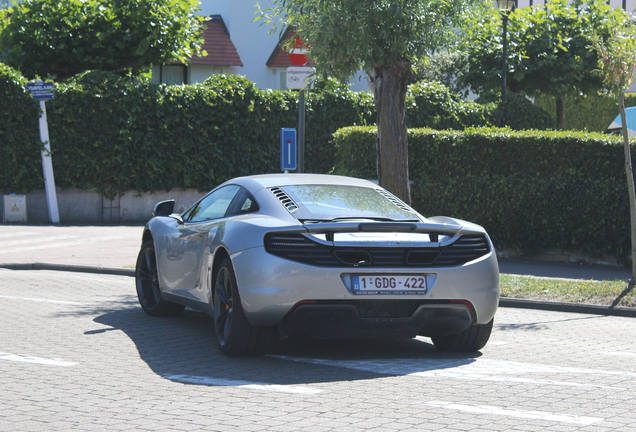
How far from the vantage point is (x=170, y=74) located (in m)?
31.3

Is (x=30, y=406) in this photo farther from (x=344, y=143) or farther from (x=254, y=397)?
(x=344, y=143)

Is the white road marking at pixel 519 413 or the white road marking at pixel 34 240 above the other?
the white road marking at pixel 519 413

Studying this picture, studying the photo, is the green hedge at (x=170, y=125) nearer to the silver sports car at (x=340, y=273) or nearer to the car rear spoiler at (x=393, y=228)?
the silver sports car at (x=340, y=273)

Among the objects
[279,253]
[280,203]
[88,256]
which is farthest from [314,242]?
[88,256]

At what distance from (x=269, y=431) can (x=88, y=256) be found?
33.6 ft

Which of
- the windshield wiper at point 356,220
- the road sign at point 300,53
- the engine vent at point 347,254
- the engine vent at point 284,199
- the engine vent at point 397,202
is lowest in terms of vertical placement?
the engine vent at point 347,254

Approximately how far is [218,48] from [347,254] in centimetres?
2599

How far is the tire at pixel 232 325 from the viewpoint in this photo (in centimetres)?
610

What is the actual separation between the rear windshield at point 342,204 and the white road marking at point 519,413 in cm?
179

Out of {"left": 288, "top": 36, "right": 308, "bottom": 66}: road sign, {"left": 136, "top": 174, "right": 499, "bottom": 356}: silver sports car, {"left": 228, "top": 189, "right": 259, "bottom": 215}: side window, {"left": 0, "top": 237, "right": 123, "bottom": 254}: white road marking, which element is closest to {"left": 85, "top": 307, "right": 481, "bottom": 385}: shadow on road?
{"left": 136, "top": 174, "right": 499, "bottom": 356}: silver sports car

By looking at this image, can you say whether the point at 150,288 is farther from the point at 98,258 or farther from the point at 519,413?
the point at 98,258

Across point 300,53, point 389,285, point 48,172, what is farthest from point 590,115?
point 389,285

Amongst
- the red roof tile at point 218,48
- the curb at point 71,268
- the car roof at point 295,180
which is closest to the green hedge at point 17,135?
the curb at point 71,268

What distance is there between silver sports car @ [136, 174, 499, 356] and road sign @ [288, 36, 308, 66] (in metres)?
5.64
